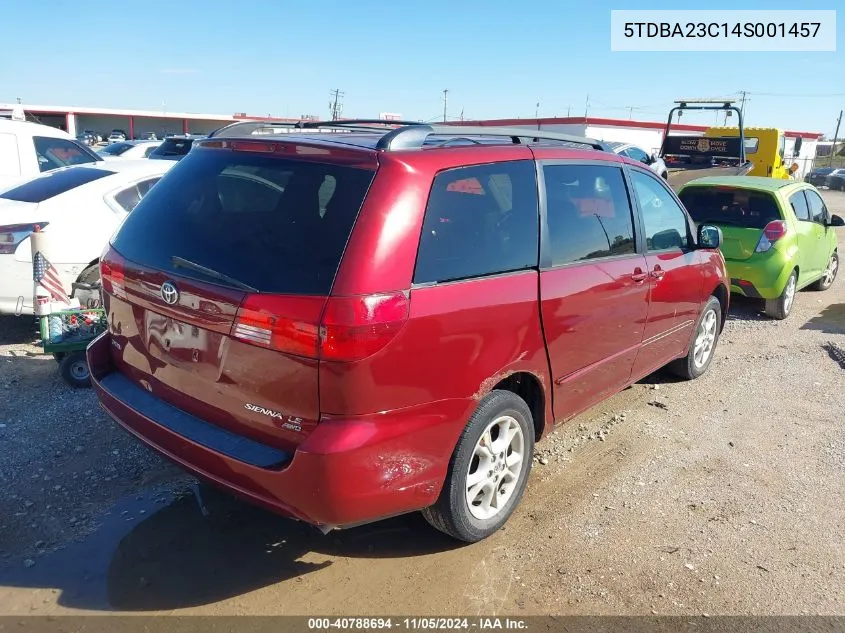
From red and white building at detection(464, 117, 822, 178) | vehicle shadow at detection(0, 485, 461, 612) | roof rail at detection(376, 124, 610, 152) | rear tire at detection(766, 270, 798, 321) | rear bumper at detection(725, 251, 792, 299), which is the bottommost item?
vehicle shadow at detection(0, 485, 461, 612)

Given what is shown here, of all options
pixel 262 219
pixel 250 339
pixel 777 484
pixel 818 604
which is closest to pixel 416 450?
pixel 250 339

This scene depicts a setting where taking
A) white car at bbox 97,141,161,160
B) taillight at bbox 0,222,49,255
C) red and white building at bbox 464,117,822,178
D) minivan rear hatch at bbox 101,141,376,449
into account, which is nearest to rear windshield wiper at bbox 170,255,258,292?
minivan rear hatch at bbox 101,141,376,449

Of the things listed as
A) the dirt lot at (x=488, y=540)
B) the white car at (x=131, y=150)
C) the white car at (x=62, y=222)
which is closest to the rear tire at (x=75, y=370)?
the dirt lot at (x=488, y=540)

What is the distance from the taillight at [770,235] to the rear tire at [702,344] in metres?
2.09

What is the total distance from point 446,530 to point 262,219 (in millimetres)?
1631

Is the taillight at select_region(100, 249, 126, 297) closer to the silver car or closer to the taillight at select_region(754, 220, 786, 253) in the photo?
the taillight at select_region(754, 220, 786, 253)

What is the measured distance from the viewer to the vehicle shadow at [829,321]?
7516mm

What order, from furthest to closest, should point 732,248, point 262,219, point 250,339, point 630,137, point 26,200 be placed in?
point 630,137 < point 732,248 < point 26,200 < point 262,219 < point 250,339

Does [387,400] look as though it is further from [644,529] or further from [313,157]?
[644,529]

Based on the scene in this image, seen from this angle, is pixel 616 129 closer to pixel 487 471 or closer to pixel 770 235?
pixel 770 235

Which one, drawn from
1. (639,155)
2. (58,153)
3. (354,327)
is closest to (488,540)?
(354,327)

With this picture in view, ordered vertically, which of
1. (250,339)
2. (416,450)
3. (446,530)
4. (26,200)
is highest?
(26,200)

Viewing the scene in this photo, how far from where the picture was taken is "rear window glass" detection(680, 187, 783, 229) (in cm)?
780

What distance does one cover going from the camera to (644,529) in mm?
3541
